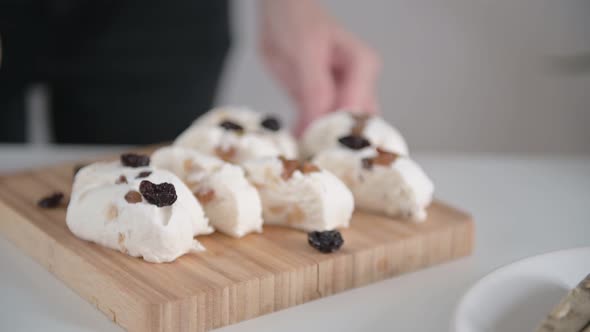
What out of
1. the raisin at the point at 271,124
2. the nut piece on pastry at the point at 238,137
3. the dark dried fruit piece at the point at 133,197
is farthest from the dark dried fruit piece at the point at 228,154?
the dark dried fruit piece at the point at 133,197

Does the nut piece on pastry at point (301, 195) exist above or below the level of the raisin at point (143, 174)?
below

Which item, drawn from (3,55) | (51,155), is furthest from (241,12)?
(51,155)

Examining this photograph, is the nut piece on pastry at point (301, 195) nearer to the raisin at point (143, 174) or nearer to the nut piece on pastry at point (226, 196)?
the nut piece on pastry at point (226, 196)

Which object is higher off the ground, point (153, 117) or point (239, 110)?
point (239, 110)

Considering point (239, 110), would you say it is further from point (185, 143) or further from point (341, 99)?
point (341, 99)

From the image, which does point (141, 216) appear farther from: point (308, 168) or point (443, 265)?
point (443, 265)

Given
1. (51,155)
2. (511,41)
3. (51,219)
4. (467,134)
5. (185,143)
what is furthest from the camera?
(467,134)
